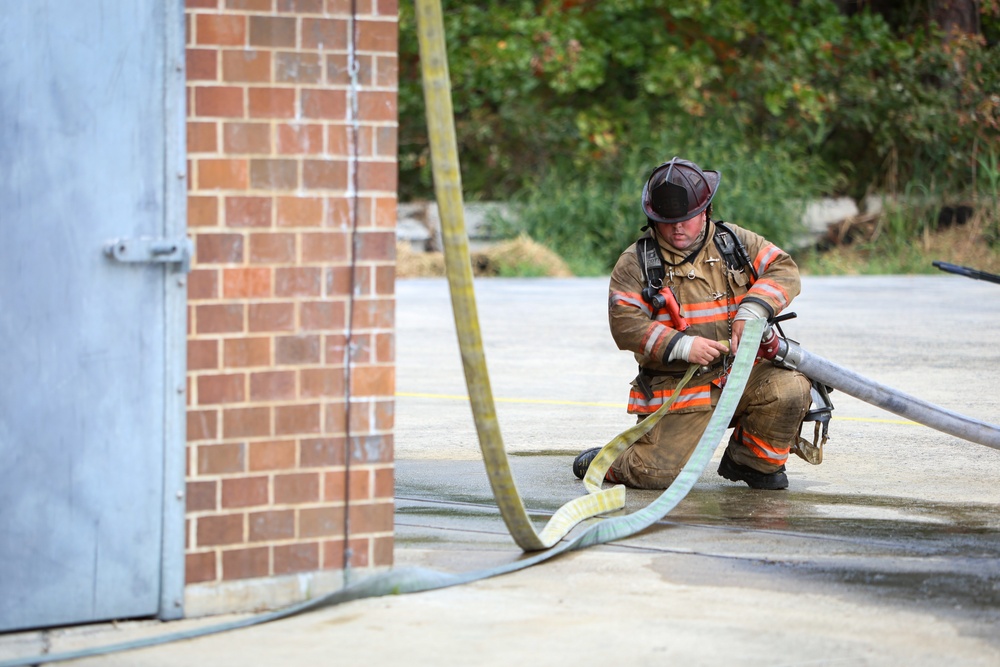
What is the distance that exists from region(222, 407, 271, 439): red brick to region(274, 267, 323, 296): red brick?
35 centimetres

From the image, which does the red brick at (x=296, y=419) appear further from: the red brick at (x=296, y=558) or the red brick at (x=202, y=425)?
the red brick at (x=296, y=558)

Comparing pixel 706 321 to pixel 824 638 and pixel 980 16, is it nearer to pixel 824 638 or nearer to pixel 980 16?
pixel 824 638

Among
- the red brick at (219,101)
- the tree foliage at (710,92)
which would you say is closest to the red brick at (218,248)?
the red brick at (219,101)

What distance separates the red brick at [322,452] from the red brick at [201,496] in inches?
10.6

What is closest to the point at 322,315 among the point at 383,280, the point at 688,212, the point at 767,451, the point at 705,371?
the point at 383,280

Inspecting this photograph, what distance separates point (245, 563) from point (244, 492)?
21 cm

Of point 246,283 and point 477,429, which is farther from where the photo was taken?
point 477,429

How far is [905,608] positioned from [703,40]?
20443 millimetres

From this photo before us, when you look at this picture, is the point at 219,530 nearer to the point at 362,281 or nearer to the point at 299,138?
the point at 362,281

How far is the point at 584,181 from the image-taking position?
73.6 feet

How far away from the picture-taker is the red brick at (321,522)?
151 inches

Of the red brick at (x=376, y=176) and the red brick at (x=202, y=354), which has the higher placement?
the red brick at (x=376, y=176)

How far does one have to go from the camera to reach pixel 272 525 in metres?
3.81

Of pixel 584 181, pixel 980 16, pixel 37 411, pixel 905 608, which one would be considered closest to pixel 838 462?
pixel 905 608
